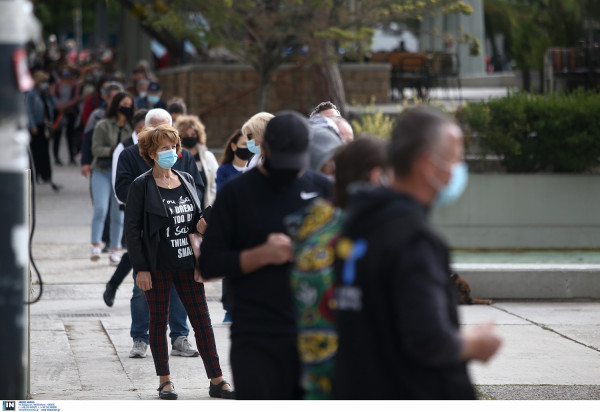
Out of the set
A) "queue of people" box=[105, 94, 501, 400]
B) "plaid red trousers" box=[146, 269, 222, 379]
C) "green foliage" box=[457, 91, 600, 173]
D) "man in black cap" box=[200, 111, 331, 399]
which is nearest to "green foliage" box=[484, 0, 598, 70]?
"green foliage" box=[457, 91, 600, 173]

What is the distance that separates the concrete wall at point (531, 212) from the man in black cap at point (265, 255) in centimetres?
1068

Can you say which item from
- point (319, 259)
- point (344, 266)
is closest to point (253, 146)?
point (319, 259)

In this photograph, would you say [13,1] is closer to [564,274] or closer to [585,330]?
[585,330]

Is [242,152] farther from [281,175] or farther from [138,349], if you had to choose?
[281,175]

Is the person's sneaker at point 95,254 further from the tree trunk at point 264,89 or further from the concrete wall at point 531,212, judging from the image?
the tree trunk at point 264,89

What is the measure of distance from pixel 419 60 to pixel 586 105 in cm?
1080

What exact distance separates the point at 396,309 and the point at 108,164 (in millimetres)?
9416

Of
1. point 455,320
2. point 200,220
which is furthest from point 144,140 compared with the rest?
point 455,320

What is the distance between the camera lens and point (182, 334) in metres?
8.49

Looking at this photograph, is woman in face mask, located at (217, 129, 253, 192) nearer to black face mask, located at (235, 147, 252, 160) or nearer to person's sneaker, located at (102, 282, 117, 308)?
black face mask, located at (235, 147, 252, 160)

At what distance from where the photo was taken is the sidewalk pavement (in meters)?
7.49

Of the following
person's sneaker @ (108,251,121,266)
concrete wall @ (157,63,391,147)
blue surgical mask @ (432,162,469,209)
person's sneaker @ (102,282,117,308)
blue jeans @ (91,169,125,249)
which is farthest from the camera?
concrete wall @ (157,63,391,147)

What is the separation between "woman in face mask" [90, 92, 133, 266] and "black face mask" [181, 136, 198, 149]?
1819 millimetres

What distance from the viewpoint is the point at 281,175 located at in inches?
175
